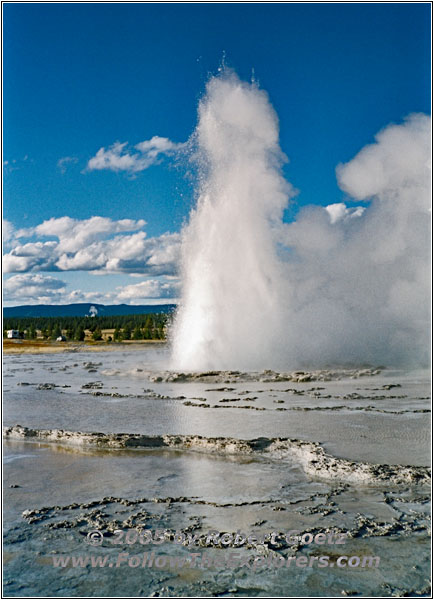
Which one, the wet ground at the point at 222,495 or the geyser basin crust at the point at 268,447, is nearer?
the wet ground at the point at 222,495

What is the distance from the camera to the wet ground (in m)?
4.10

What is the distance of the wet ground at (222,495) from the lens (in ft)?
13.5

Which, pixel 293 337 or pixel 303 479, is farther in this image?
pixel 293 337

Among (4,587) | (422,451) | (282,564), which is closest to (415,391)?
(422,451)

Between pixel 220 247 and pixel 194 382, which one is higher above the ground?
pixel 220 247

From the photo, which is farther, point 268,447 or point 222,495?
point 268,447

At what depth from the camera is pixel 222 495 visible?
229 inches

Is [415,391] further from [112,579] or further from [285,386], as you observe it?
[112,579]

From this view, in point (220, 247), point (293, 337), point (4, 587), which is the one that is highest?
point (220, 247)

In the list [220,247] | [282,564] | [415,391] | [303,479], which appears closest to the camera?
[282,564]

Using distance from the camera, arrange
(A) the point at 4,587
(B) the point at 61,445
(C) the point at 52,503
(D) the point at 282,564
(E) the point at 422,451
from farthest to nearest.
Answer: (B) the point at 61,445 → (E) the point at 422,451 → (C) the point at 52,503 → (D) the point at 282,564 → (A) the point at 4,587

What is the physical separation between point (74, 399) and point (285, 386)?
5625 mm

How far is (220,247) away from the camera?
21859 mm

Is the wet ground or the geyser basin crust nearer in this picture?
the wet ground
